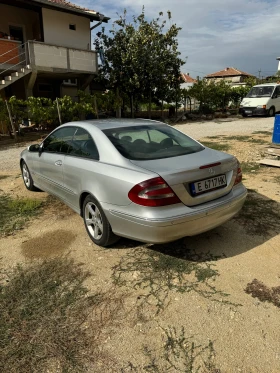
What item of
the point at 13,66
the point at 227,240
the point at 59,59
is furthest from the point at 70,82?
the point at 227,240

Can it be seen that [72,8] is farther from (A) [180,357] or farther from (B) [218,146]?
(A) [180,357]

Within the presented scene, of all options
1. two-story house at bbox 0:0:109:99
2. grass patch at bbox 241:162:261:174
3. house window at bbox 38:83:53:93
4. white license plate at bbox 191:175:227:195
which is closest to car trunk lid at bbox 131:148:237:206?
white license plate at bbox 191:175:227:195

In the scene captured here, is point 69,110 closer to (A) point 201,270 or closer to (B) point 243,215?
(B) point 243,215

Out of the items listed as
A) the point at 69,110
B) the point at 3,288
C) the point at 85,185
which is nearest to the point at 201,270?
the point at 85,185

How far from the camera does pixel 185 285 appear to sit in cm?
265

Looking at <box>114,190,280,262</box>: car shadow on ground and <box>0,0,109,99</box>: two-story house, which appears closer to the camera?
<box>114,190,280,262</box>: car shadow on ground

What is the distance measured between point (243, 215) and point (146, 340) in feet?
8.18

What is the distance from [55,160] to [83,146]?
0.69 m

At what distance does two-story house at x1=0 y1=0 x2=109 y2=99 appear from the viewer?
14.0 meters

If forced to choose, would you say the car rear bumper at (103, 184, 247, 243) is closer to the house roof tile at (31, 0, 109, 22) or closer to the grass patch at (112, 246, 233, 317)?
the grass patch at (112, 246, 233, 317)

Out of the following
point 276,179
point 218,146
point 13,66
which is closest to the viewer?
point 276,179

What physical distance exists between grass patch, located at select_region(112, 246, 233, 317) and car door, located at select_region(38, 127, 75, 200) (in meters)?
1.52

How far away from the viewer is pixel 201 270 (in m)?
2.85

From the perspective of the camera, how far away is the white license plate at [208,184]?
9.23 ft
